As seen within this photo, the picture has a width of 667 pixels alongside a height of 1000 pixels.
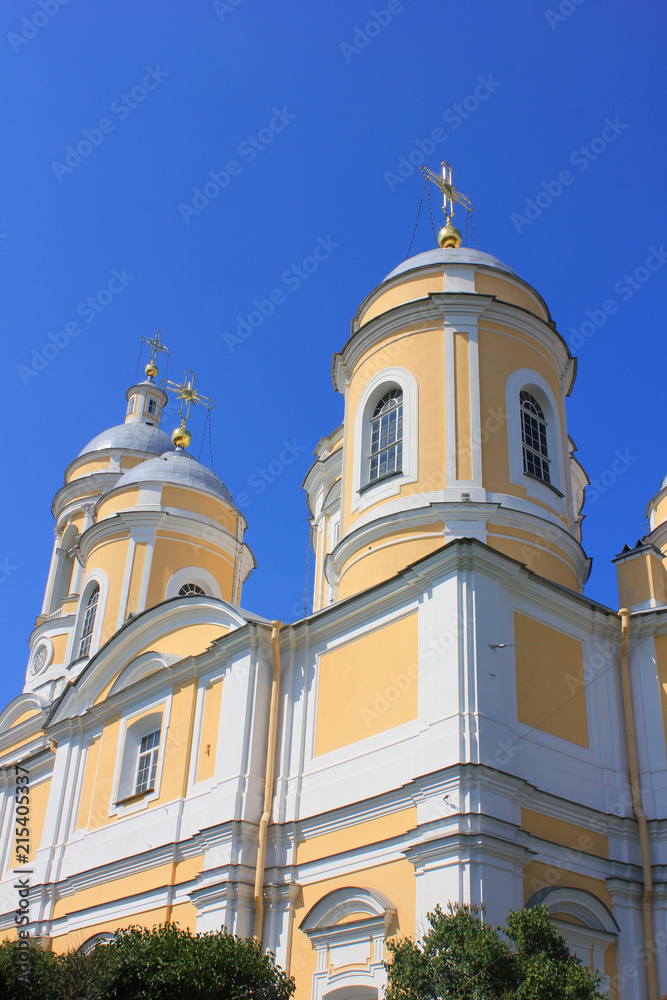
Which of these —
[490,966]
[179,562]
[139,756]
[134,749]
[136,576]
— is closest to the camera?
[490,966]

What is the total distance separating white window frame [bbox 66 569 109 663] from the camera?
23.0 metres

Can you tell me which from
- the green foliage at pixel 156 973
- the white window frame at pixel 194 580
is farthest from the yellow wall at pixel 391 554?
the white window frame at pixel 194 580

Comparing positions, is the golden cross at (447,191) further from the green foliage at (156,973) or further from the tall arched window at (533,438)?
the green foliage at (156,973)

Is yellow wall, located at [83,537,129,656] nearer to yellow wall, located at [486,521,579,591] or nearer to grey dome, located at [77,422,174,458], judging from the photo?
grey dome, located at [77,422,174,458]

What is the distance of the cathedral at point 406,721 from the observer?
12.3m

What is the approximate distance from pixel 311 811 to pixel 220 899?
5.46ft

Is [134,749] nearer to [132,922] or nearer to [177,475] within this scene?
[132,922]

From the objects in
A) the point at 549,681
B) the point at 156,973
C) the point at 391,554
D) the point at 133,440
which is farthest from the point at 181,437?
the point at 156,973

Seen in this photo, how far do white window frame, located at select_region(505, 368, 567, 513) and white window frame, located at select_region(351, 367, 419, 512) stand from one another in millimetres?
1531

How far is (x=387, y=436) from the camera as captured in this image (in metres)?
17.0

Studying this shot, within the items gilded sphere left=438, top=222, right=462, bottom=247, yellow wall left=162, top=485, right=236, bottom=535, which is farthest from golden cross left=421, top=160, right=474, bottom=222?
yellow wall left=162, top=485, right=236, bottom=535

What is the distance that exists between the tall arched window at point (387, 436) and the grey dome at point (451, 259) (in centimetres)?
278

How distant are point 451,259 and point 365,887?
11156 millimetres

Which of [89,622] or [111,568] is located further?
[89,622]
